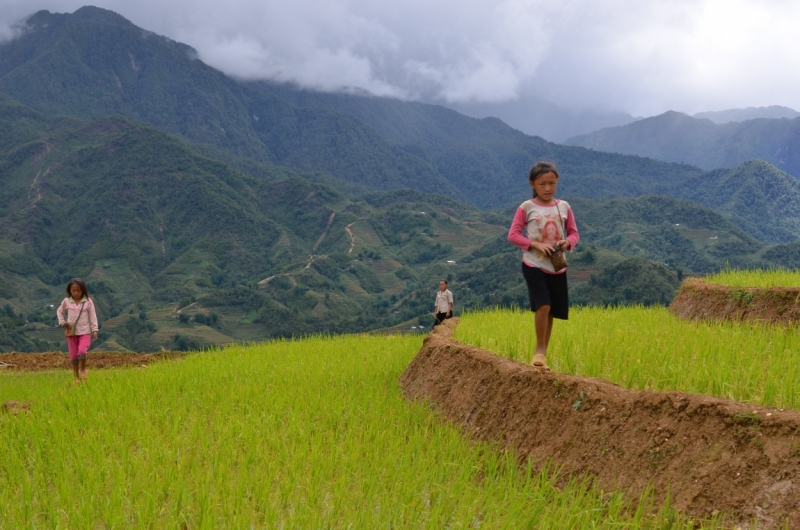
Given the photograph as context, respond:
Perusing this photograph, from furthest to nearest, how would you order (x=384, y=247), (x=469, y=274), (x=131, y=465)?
(x=384, y=247), (x=469, y=274), (x=131, y=465)

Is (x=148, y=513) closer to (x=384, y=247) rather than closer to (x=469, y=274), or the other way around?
(x=469, y=274)

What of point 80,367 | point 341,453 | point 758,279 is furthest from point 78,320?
point 758,279

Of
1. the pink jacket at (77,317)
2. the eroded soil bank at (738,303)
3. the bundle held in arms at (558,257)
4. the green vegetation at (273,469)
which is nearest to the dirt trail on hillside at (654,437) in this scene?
the green vegetation at (273,469)

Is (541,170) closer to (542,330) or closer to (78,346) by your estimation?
(542,330)

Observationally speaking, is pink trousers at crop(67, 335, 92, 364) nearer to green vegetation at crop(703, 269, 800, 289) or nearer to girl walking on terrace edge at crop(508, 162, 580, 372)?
girl walking on terrace edge at crop(508, 162, 580, 372)

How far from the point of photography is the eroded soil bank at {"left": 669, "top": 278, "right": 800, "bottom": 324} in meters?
9.46

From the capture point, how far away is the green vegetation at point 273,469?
4.32 metres

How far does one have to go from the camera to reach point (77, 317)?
11.2 meters

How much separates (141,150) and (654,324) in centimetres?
19627

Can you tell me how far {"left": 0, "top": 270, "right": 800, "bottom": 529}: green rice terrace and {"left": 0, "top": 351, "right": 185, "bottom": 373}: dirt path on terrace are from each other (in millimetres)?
10416

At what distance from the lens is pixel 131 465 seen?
541 cm

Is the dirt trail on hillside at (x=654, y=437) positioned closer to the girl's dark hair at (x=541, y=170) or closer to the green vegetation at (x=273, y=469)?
the green vegetation at (x=273, y=469)

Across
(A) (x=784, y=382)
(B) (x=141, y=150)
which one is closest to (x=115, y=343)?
(A) (x=784, y=382)

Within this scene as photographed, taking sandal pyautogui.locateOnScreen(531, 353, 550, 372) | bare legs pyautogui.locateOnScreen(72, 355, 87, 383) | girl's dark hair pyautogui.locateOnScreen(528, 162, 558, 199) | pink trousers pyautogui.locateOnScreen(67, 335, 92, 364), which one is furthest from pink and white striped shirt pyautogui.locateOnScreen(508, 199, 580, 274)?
bare legs pyautogui.locateOnScreen(72, 355, 87, 383)
